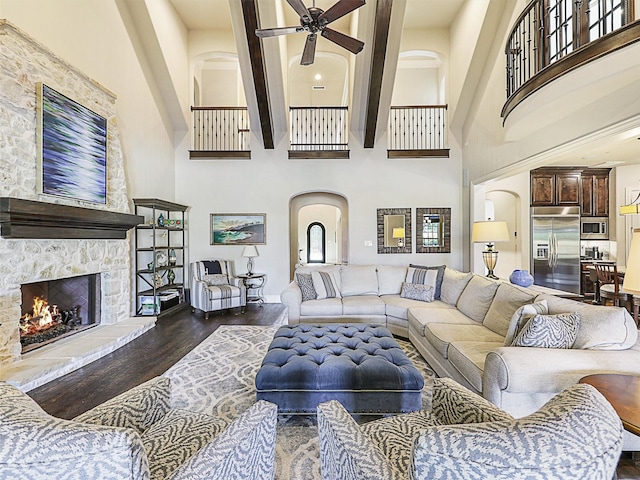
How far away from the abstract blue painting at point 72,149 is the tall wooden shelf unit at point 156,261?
102 centimetres

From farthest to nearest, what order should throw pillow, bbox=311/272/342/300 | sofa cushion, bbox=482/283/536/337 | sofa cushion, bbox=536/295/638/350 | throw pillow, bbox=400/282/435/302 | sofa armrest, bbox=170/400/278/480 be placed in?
throw pillow, bbox=311/272/342/300 < throw pillow, bbox=400/282/435/302 < sofa cushion, bbox=482/283/536/337 < sofa cushion, bbox=536/295/638/350 < sofa armrest, bbox=170/400/278/480

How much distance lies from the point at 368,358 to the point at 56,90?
4.35 meters

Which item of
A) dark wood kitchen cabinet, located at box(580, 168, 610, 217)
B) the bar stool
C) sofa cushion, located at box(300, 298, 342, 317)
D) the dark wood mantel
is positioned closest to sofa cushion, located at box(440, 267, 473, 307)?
sofa cushion, located at box(300, 298, 342, 317)

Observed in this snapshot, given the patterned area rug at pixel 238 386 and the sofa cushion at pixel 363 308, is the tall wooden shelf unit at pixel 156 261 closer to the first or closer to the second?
the patterned area rug at pixel 238 386

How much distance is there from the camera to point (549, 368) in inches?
82.6

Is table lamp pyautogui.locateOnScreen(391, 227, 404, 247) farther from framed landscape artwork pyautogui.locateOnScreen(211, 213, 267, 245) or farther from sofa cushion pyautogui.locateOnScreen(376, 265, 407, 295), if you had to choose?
framed landscape artwork pyautogui.locateOnScreen(211, 213, 267, 245)

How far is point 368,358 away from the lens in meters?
2.58

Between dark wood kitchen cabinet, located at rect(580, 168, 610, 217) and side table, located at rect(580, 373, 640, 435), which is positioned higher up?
dark wood kitchen cabinet, located at rect(580, 168, 610, 217)

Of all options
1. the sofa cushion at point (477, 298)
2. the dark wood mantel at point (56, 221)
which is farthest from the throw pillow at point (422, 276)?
the dark wood mantel at point (56, 221)

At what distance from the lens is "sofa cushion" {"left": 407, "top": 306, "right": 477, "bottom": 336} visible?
362 cm

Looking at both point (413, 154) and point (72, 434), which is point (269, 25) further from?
point (72, 434)

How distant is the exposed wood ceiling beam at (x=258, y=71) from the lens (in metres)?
4.73

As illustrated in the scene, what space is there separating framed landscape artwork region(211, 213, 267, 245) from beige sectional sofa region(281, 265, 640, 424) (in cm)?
239

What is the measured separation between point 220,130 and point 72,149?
12.3ft
